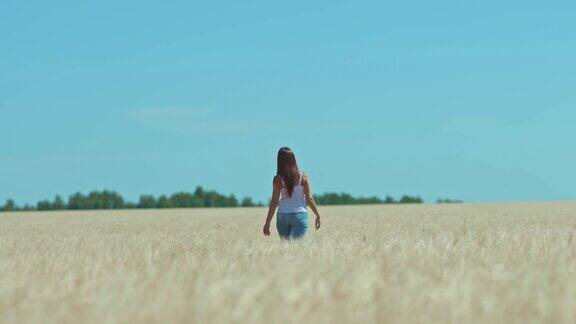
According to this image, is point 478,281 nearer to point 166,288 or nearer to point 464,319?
point 464,319

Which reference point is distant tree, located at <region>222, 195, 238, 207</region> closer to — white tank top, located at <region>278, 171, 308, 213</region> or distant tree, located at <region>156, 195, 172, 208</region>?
distant tree, located at <region>156, 195, 172, 208</region>

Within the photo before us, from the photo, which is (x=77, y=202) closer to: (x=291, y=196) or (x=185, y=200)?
(x=185, y=200)

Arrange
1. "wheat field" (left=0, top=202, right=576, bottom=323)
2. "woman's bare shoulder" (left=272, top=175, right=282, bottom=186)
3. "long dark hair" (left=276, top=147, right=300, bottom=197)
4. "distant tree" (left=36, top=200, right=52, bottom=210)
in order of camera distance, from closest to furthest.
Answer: "wheat field" (left=0, top=202, right=576, bottom=323), "long dark hair" (left=276, top=147, right=300, bottom=197), "woman's bare shoulder" (left=272, top=175, right=282, bottom=186), "distant tree" (left=36, top=200, right=52, bottom=210)

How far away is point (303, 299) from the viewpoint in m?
4.53

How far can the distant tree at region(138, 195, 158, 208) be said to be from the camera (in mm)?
76562

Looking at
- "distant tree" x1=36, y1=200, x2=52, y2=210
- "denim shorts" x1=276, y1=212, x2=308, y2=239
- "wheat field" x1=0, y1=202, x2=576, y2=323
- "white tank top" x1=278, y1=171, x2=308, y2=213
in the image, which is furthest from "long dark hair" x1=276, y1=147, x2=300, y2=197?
"distant tree" x1=36, y1=200, x2=52, y2=210

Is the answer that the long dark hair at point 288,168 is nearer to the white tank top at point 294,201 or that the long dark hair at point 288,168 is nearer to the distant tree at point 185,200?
the white tank top at point 294,201

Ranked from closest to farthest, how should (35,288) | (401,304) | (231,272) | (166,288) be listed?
1. (401,304)
2. (166,288)
3. (35,288)
4. (231,272)

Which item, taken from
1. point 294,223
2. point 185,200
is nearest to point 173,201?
point 185,200

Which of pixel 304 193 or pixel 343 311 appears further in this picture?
pixel 304 193

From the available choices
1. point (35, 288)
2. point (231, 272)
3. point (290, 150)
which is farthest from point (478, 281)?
point (290, 150)

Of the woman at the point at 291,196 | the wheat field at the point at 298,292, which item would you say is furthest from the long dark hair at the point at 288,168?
the wheat field at the point at 298,292

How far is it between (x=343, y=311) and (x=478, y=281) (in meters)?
1.31

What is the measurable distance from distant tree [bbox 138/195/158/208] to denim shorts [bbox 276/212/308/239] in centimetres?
6589
